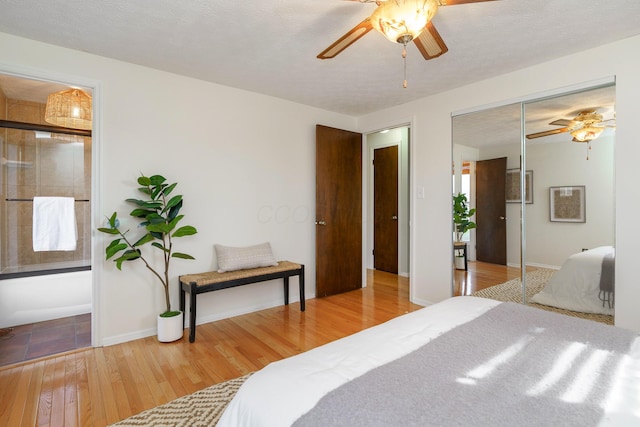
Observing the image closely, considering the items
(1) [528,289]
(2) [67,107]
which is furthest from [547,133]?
(2) [67,107]

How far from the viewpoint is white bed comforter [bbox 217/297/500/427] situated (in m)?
0.93

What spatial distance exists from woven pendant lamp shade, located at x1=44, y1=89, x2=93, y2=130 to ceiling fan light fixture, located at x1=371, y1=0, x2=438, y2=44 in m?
3.30

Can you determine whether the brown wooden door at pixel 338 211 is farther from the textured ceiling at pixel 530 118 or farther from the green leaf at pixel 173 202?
the green leaf at pixel 173 202

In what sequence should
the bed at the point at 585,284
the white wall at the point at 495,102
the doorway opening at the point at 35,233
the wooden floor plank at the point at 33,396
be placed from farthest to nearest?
the doorway opening at the point at 35,233 < the bed at the point at 585,284 < the white wall at the point at 495,102 < the wooden floor plank at the point at 33,396

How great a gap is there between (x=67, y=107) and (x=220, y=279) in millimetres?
2486

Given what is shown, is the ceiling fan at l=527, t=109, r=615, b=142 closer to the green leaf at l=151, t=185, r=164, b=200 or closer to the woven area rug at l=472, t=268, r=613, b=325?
the woven area rug at l=472, t=268, r=613, b=325

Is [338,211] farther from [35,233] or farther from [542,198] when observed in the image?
[35,233]

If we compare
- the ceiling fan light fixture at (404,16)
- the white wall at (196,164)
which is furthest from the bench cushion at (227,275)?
the ceiling fan light fixture at (404,16)

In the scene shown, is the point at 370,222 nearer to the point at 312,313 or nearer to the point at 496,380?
the point at 312,313

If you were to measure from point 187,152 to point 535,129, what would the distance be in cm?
328

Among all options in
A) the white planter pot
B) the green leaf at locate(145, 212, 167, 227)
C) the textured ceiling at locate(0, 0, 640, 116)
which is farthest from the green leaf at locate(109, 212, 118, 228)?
the textured ceiling at locate(0, 0, 640, 116)

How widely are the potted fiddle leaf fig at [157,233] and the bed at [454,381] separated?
200 centimetres

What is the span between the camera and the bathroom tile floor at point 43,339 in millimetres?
2586

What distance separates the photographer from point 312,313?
3.54 metres
